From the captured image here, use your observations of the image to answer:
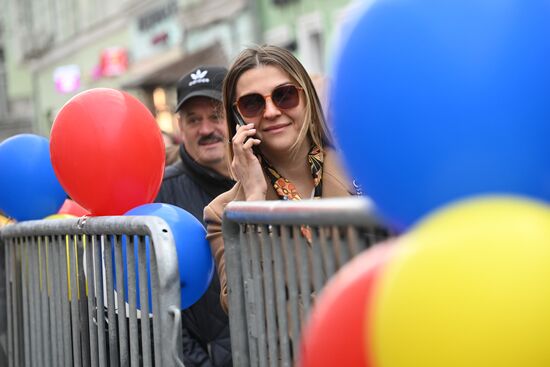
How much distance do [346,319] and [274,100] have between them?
1685mm

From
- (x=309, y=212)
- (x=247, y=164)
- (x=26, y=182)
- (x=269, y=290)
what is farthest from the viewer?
(x=26, y=182)

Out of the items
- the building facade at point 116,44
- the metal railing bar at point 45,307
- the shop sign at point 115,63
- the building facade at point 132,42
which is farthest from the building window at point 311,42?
the metal railing bar at point 45,307

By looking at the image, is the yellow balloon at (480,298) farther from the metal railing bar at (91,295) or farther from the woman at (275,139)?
the metal railing bar at (91,295)

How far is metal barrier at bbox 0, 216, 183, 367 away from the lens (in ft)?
9.68

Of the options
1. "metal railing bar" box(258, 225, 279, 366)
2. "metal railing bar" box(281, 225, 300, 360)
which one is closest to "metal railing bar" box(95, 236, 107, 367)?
"metal railing bar" box(258, 225, 279, 366)

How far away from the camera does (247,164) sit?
3.21 m

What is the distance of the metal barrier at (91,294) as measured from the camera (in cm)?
295

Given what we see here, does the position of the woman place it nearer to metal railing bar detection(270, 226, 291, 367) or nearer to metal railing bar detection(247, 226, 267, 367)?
metal railing bar detection(247, 226, 267, 367)

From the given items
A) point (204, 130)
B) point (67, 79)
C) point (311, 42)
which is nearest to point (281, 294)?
point (204, 130)

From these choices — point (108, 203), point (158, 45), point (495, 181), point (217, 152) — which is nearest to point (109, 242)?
point (108, 203)

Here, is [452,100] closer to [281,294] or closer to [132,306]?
[281,294]

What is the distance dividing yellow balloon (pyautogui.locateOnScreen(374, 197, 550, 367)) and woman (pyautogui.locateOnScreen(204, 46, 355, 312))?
1.64 meters

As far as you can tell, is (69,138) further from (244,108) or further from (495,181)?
(495,181)

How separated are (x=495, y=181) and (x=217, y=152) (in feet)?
10.2
